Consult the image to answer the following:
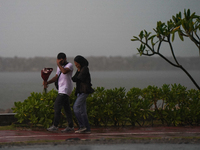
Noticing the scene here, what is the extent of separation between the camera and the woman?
853 cm

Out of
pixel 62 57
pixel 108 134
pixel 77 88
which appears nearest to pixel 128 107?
pixel 108 134

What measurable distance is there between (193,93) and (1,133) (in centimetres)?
547

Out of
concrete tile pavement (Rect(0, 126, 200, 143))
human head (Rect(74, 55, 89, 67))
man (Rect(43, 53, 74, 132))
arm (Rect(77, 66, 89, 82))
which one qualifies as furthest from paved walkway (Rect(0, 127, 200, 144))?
human head (Rect(74, 55, 89, 67))

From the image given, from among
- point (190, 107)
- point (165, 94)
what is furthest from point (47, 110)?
point (190, 107)

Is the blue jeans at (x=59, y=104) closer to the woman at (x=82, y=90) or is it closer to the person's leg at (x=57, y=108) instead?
the person's leg at (x=57, y=108)

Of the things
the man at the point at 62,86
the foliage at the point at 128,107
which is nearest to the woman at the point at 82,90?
the man at the point at 62,86

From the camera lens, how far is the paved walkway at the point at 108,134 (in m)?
7.82

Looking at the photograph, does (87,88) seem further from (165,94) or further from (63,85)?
(165,94)

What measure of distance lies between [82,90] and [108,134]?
122 centimetres

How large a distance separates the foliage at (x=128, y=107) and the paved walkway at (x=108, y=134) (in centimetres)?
35

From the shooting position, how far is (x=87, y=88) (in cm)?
852

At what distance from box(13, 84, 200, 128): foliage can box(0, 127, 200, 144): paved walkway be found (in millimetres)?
355

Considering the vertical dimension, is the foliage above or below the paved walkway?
above

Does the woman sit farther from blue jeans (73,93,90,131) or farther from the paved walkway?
the paved walkway
